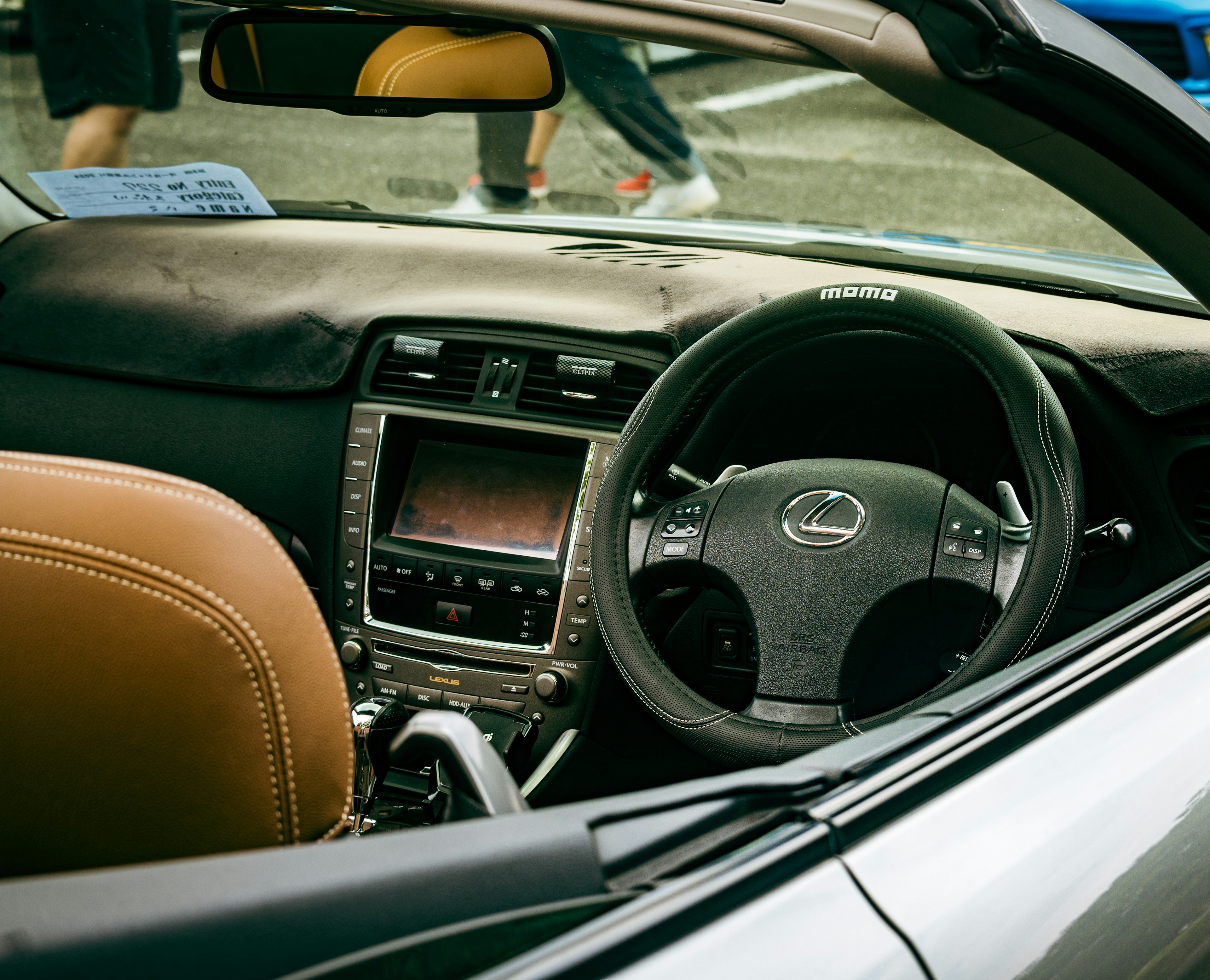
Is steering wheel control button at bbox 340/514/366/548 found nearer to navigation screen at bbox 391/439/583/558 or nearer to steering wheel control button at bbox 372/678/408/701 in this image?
navigation screen at bbox 391/439/583/558

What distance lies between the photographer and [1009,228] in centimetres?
608

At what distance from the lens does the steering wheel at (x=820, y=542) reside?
1.59 metres

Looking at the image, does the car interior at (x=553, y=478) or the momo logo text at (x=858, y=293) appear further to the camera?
the momo logo text at (x=858, y=293)

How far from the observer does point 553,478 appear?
7.75 feet

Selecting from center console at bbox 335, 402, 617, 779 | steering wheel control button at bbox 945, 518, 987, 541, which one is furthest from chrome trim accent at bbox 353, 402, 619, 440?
steering wheel control button at bbox 945, 518, 987, 541

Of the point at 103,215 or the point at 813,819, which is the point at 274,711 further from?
the point at 103,215

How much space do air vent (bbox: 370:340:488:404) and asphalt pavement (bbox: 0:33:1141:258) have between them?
30.7 inches

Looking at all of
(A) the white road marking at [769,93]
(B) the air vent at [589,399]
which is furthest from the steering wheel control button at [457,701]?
(A) the white road marking at [769,93]

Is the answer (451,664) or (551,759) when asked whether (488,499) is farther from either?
(551,759)

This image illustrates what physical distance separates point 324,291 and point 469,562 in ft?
2.71

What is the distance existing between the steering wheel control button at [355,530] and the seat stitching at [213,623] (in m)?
1.49

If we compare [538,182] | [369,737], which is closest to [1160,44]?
[538,182]

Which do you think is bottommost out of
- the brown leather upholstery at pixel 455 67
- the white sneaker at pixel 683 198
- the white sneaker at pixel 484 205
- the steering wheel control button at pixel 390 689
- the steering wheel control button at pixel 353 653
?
the steering wheel control button at pixel 390 689

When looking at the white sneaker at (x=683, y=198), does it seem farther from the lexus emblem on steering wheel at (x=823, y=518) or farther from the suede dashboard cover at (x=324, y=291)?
the lexus emblem on steering wheel at (x=823, y=518)
